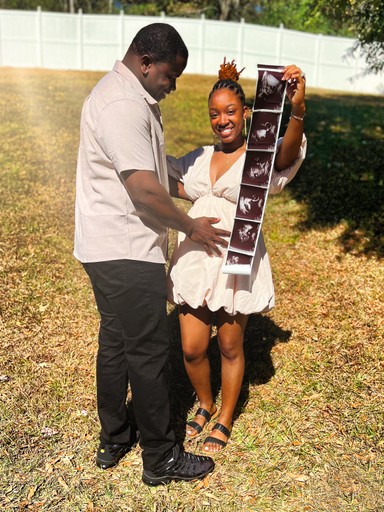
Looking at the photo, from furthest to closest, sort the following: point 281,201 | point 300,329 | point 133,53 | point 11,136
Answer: point 11,136
point 281,201
point 300,329
point 133,53

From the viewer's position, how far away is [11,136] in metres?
11.4

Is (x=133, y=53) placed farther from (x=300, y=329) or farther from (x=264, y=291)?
(x=300, y=329)

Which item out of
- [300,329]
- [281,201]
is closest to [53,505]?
[300,329]

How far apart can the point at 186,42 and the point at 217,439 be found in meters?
21.8

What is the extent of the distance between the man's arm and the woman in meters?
0.17

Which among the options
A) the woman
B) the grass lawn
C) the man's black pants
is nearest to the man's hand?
the woman

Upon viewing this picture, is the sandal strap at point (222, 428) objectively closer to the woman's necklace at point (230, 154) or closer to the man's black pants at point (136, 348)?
the man's black pants at point (136, 348)

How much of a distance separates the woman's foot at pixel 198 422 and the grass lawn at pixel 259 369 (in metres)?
0.08

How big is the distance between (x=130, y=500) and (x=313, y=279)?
3.43 meters

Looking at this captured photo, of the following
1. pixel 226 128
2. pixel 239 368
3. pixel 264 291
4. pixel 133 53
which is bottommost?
pixel 239 368

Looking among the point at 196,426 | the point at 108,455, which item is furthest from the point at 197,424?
the point at 108,455

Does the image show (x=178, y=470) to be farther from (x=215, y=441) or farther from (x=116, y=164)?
(x=116, y=164)

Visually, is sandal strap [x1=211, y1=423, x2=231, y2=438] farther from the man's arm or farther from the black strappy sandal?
the man's arm

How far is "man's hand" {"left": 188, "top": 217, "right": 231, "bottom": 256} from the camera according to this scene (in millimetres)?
3240
